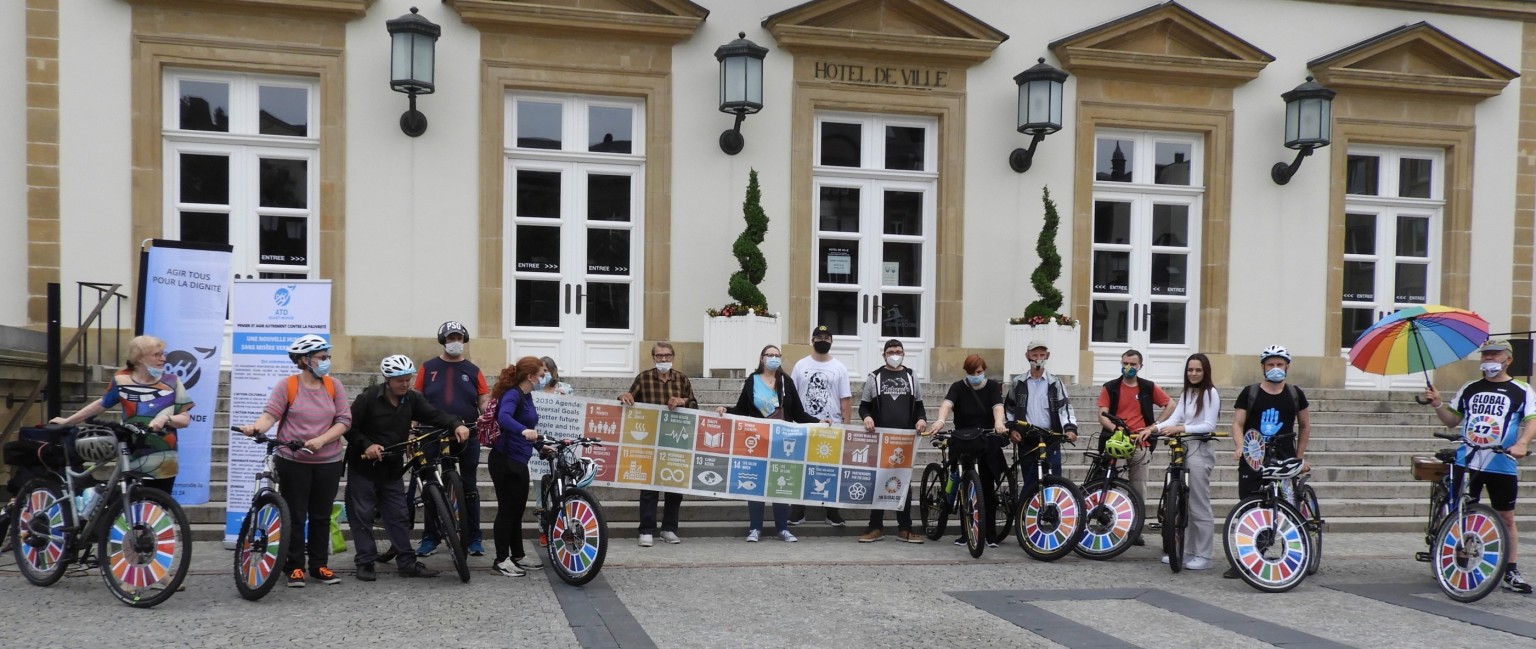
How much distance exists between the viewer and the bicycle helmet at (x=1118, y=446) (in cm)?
934

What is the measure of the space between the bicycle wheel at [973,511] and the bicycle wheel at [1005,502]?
19 cm

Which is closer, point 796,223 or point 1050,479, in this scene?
point 1050,479

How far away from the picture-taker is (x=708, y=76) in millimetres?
14289

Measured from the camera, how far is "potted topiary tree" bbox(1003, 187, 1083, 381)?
14.3 metres

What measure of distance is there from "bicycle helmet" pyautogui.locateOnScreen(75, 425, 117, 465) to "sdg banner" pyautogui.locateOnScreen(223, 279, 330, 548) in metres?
1.57

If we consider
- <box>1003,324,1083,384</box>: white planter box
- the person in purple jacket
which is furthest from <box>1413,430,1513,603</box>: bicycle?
the person in purple jacket

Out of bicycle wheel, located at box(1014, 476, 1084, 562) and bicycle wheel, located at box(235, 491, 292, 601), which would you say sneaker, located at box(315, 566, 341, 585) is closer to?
bicycle wheel, located at box(235, 491, 292, 601)

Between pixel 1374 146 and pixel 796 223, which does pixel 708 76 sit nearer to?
pixel 796 223

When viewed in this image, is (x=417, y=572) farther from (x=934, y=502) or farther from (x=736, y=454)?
(x=934, y=502)

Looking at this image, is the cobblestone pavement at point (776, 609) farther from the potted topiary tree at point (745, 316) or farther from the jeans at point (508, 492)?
the potted topiary tree at point (745, 316)

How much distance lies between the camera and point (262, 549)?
741cm

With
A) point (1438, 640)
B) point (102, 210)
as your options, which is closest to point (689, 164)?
point (102, 210)

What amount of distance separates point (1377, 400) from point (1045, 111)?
5302mm

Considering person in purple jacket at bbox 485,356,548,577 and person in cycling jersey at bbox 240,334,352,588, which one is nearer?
person in cycling jersey at bbox 240,334,352,588
